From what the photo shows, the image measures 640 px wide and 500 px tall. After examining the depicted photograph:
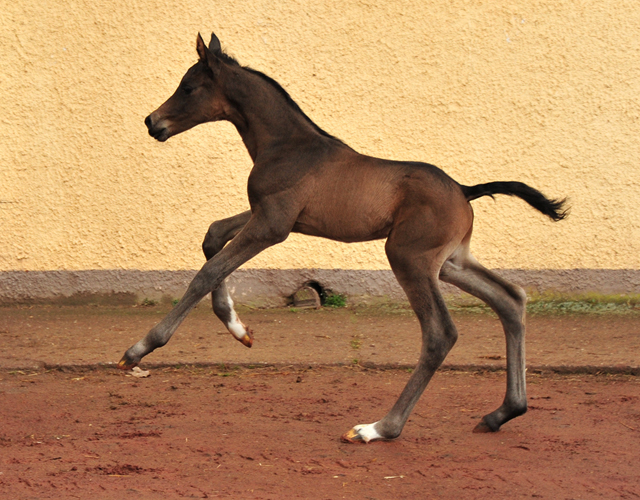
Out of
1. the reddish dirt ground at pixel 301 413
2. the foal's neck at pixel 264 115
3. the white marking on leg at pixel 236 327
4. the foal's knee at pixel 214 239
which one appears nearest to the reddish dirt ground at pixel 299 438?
the reddish dirt ground at pixel 301 413

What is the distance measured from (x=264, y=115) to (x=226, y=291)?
1.07 metres

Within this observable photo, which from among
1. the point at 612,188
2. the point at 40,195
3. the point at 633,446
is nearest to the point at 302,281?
the point at 40,195

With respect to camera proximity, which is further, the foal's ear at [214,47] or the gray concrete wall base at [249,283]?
the gray concrete wall base at [249,283]

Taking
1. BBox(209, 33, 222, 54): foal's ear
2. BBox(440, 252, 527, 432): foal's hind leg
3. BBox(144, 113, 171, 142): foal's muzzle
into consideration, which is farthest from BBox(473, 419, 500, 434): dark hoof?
BBox(209, 33, 222, 54): foal's ear

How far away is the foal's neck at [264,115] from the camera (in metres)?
4.61

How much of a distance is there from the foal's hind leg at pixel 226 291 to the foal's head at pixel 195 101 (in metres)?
0.64

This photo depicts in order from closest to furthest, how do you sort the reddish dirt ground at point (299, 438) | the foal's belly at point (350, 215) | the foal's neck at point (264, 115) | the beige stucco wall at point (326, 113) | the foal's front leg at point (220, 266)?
1. the reddish dirt ground at point (299, 438)
2. the foal's front leg at point (220, 266)
3. the foal's belly at point (350, 215)
4. the foal's neck at point (264, 115)
5. the beige stucco wall at point (326, 113)

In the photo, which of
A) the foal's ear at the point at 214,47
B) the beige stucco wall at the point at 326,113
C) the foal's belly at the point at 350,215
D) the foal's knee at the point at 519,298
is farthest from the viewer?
the beige stucco wall at the point at 326,113

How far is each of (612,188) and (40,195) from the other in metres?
5.39

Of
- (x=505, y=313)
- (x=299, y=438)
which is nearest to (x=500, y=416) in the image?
(x=505, y=313)

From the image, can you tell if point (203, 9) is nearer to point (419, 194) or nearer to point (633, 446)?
point (419, 194)

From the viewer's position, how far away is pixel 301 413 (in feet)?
15.4

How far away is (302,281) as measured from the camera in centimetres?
754

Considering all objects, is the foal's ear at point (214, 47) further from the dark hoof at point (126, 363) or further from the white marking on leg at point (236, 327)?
the dark hoof at point (126, 363)
